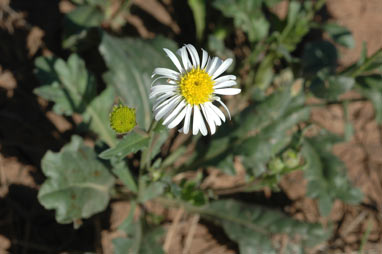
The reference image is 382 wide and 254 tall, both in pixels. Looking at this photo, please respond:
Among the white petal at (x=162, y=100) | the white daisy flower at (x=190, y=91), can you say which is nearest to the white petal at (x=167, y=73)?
the white daisy flower at (x=190, y=91)

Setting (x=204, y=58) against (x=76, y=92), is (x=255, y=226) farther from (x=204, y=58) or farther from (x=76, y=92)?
(x=76, y=92)

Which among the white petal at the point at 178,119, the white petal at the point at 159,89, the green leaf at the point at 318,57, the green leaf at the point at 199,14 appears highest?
the green leaf at the point at 199,14

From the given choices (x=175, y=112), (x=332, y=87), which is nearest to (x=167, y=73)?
(x=175, y=112)

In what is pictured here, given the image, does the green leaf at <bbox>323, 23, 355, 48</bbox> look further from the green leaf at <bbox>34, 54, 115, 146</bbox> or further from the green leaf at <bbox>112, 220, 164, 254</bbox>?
the green leaf at <bbox>112, 220, 164, 254</bbox>

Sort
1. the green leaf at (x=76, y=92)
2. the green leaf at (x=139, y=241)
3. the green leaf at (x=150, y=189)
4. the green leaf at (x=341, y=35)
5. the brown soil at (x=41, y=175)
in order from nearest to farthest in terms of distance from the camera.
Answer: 1. the green leaf at (x=150, y=189)
2. the green leaf at (x=139, y=241)
3. the green leaf at (x=76, y=92)
4. the brown soil at (x=41, y=175)
5. the green leaf at (x=341, y=35)

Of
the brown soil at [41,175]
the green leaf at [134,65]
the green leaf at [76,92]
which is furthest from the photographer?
the green leaf at [134,65]

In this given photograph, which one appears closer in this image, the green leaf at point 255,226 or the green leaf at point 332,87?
the green leaf at point 255,226

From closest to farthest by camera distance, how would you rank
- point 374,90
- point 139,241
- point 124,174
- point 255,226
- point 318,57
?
point 124,174 < point 139,241 < point 255,226 < point 374,90 < point 318,57

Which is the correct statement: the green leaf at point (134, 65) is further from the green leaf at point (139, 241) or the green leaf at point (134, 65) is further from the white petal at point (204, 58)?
the white petal at point (204, 58)
